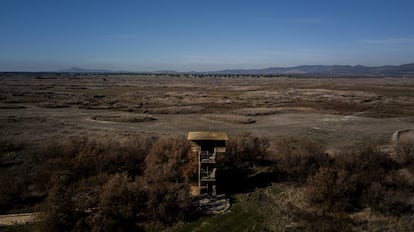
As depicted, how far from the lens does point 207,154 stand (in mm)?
24672

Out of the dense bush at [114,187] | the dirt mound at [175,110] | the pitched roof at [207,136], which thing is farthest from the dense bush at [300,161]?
the dirt mound at [175,110]

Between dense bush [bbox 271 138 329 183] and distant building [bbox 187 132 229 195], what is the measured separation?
5.76 m

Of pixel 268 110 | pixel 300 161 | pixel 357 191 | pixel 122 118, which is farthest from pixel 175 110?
pixel 357 191

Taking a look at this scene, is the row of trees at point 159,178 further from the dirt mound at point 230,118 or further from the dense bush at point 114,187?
the dirt mound at point 230,118

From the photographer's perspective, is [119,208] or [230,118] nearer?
[119,208]

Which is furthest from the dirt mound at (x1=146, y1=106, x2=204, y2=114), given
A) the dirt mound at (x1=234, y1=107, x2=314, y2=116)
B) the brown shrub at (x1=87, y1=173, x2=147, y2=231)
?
the brown shrub at (x1=87, y1=173, x2=147, y2=231)

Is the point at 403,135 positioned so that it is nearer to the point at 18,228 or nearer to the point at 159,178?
the point at 159,178

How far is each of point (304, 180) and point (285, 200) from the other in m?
3.66

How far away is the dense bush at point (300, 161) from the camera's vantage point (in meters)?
26.4

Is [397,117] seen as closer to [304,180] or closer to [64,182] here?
[304,180]

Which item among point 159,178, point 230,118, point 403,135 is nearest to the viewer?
point 159,178

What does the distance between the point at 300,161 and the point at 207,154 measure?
7509 mm

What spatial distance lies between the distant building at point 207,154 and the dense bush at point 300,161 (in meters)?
5.76

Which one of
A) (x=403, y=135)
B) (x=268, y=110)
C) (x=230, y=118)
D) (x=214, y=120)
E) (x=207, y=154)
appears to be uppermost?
(x=207, y=154)
